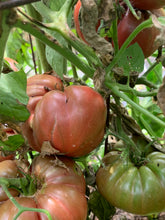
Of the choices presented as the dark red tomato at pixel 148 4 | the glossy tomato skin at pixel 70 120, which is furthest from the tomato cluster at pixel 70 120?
the dark red tomato at pixel 148 4

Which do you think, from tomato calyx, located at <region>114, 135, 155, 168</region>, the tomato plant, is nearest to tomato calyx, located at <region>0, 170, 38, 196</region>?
the tomato plant

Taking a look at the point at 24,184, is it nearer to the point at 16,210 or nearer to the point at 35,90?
the point at 16,210

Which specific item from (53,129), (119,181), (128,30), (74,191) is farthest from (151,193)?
(128,30)

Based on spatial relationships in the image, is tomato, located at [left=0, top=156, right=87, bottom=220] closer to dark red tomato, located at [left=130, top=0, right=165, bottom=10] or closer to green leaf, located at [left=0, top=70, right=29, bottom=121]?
green leaf, located at [left=0, top=70, right=29, bottom=121]

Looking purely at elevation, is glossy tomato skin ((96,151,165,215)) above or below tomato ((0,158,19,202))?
below

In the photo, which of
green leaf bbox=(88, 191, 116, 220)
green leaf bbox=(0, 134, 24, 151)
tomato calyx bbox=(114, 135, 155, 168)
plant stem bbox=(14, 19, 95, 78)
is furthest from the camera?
green leaf bbox=(88, 191, 116, 220)

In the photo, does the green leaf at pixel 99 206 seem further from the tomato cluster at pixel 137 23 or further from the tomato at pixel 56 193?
the tomato cluster at pixel 137 23

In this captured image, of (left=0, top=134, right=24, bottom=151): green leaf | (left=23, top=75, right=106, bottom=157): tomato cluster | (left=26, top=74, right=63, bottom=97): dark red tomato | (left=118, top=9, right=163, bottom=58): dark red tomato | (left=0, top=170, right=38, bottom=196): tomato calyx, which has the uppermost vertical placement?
(left=118, top=9, right=163, bottom=58): dark red tomato
